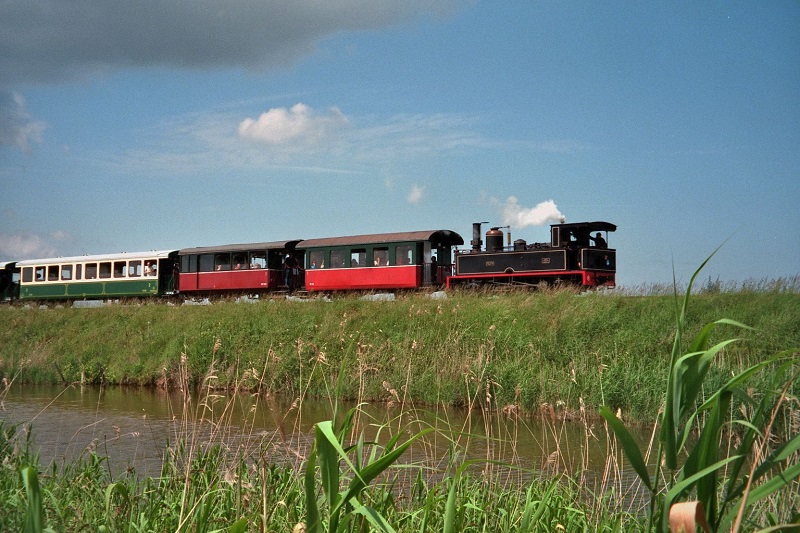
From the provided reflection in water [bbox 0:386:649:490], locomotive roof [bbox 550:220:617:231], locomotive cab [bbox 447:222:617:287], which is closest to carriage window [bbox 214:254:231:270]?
locomotive cab [bbox 447:222:617:287]

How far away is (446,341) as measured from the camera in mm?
14367

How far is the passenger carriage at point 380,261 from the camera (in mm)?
24406

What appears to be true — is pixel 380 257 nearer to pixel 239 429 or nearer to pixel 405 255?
pixel 405 255

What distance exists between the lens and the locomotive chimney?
24.9m

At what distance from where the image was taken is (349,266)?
84.4ft

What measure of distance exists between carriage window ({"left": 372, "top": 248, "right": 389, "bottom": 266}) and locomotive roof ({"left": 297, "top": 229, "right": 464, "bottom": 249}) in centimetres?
33

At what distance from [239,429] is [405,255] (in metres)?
14.6

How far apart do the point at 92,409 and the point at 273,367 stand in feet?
12.3

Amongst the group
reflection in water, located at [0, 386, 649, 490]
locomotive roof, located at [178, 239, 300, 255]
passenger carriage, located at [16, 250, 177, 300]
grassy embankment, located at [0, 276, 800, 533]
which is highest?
locomotive roof, located at [178, 239, 300, 255]

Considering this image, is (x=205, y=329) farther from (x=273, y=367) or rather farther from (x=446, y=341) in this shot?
(x=446, y=341)

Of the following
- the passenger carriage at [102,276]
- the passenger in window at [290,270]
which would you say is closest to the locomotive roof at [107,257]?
the passenger carriage at [102,276]

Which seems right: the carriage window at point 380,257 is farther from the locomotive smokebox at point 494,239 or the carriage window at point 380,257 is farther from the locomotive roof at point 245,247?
the locomotive roof at point 245,247

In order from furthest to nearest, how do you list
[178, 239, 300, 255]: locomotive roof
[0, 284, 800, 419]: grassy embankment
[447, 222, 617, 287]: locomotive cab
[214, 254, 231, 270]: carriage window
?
[214, 254, 231, 270]: carriage window → [178, 239, 300, 255]: locomotive roof → [447, 222, 617, 287]: locomotive cab → [0, 284, 800, 419]: grassy embankment

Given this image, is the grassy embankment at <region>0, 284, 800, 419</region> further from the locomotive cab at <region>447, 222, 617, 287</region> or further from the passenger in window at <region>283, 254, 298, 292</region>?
the passenger in window at <region>283, 254, 298, 292</region>
